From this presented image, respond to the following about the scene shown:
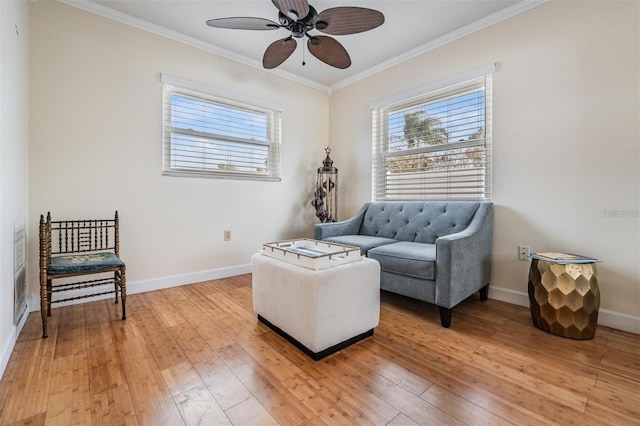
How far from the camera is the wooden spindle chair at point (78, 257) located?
1812 millimetres

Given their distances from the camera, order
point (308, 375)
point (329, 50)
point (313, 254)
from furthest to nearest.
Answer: point (329, 50) < point (313, 254) < point (308, 375)

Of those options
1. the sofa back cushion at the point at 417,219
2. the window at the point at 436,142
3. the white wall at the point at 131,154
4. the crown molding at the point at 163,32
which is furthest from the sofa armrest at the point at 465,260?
the crown molding at the point at 163,32

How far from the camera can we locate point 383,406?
1185 mm

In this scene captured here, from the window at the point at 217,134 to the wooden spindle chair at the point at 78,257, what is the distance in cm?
77

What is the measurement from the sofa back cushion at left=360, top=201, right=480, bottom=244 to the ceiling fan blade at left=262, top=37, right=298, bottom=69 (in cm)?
178

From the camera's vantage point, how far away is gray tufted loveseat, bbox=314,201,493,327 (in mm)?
1950

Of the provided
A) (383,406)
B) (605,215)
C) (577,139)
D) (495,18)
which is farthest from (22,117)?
(605,215)

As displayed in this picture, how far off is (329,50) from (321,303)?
6.15 feet

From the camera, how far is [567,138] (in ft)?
7.01

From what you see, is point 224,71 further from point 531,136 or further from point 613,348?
point 613,348

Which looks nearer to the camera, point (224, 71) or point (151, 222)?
point (151, 222)

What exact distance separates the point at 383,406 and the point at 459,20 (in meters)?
3.02

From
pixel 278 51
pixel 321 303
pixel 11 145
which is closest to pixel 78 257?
pixel 11 145

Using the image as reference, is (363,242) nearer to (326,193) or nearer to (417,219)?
(417,219)
